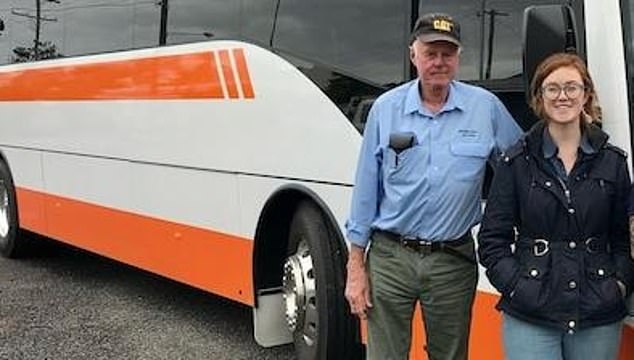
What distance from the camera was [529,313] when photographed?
291 centimetres

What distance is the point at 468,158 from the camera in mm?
3246

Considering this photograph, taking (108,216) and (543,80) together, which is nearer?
(543,80)

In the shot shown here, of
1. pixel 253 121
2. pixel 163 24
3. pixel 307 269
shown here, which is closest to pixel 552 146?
pixel 307 269

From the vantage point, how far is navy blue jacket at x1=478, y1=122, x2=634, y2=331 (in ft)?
9.34

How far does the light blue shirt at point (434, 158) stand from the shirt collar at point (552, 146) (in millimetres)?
337

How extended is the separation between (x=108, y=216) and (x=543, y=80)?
5.05 metres

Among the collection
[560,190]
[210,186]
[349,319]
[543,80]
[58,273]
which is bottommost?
[58,273]

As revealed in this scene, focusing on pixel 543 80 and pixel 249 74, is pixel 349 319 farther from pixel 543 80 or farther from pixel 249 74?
pixel 543 80

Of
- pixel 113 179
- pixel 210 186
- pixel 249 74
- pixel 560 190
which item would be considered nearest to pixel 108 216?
pixel 113 179

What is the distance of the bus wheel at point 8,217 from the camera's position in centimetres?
924

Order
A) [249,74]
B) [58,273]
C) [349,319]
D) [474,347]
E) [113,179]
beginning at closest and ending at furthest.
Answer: [474,347] → [349,319] → [249,74] → [113,179] → [58,273]

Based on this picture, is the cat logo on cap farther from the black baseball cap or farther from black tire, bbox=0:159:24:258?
black tire, bbox=0:159:24:258

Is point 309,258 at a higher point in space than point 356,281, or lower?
lower

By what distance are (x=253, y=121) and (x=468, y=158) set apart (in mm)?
2401
